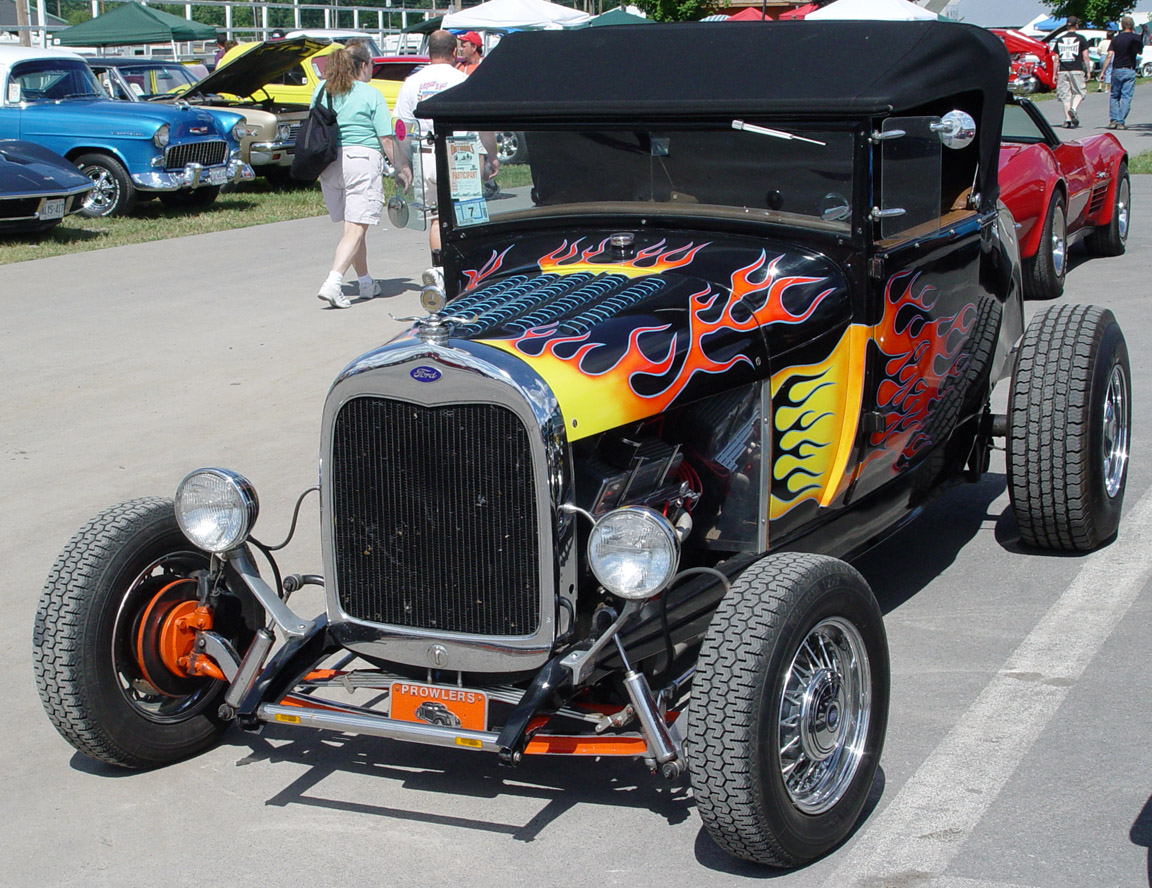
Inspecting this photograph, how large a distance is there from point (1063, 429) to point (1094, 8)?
1681 inches

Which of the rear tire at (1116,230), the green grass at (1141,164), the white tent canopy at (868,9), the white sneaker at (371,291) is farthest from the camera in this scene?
the white tent canopy at (868,9)

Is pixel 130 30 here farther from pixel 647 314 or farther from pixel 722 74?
pixel 647 314

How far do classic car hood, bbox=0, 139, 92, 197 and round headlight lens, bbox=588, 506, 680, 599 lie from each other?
11078 millimetres

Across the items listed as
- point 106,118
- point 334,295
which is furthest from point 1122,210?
point 106,118

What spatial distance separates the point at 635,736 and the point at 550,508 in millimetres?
607

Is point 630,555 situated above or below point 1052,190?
above

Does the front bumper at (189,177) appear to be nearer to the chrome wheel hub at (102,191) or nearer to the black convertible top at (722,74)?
the chrome wheel hub at (102,191)

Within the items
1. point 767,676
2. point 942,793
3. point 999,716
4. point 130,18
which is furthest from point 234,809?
point 130,18

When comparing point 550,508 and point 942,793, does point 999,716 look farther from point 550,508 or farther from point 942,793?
point 550,508

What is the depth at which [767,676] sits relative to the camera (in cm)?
306

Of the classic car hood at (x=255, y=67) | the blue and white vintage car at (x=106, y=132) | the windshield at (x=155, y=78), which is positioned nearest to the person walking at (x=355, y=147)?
the blue and white vintage car at (x=106, y=132)

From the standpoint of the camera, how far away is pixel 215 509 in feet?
12.0

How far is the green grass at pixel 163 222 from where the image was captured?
13.2 m

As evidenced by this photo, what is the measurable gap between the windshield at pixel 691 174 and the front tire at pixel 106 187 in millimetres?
11274
